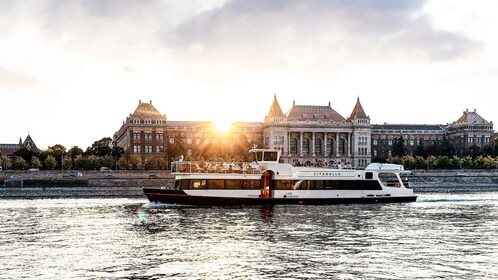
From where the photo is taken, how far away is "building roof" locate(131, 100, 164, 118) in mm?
181875

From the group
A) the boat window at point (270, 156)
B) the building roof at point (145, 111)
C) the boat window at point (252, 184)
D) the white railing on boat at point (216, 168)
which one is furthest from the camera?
the building roof at point (145, 111)

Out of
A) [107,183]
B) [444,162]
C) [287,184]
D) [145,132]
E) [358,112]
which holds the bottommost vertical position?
[107,183]

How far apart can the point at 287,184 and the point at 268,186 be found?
6.67 feet

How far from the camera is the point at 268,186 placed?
69938 millimetres

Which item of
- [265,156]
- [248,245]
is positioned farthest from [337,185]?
[248,245]

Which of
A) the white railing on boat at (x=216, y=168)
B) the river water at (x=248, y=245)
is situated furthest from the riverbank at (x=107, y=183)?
the river water at (x=248, y=245)

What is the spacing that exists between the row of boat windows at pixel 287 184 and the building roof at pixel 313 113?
122320mm

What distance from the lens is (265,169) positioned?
70125 mm

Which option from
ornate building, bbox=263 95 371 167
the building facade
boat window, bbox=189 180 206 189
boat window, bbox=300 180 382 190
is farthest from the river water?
ornate building, bbox=263 95 371 167

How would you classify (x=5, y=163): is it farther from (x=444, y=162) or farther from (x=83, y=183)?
(x=444, y=162)

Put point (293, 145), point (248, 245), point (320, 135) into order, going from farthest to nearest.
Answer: point (293, 145)
point (320, 135)
point (248, 245)

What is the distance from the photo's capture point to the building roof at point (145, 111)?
18188cm

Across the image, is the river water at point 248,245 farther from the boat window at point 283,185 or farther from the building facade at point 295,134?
the building facade at point 295,134

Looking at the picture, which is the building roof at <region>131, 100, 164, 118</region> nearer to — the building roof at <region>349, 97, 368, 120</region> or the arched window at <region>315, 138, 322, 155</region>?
the arched window at <region>315, 138, 322, 155</region>
